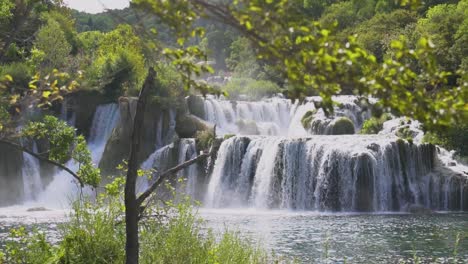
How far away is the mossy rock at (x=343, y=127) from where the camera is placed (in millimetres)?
40000

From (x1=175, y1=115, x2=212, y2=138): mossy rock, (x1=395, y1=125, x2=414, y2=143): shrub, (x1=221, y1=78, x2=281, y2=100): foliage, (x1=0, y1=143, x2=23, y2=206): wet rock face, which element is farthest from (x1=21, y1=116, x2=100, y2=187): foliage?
(x1=221, y1=78, x2=281, y2=100): foliage

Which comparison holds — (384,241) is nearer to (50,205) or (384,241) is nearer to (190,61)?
(190,61)

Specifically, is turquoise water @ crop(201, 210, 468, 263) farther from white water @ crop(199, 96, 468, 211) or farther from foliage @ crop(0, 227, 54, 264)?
foliage @ crop(0, 227, 54, 264)

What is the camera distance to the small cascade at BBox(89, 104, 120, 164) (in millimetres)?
45906

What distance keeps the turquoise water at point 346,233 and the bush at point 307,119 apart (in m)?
11.9

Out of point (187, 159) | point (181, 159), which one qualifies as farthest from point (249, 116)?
point (187, 159)

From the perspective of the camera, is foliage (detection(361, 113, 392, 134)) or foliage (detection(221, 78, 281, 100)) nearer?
foliage (detection(361, 113, 392, 134))

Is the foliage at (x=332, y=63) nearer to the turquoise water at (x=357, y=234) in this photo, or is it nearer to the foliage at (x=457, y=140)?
the turquoise water at (x=357, y=234)

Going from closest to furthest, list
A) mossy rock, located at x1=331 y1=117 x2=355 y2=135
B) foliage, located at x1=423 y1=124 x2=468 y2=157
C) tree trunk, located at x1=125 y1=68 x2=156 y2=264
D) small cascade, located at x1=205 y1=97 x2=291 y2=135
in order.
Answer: tree trunk, located at x1=125 y1=68 x2=156 y2=264, foliage, located at x1=423 y1=124 x2=468 y2=157, mossy rock, located at x1=331 y1=117 x2=355 y2=135, small cascade, located at x1=205 y1=97 x2=291 y2=135

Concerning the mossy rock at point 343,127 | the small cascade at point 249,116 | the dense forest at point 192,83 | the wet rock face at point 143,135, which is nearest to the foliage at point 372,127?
the mossy rock at point 343,127

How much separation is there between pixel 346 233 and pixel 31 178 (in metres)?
25.6

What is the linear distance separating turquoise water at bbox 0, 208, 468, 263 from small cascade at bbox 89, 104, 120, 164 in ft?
42.3

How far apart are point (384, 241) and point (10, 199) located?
2676 cm

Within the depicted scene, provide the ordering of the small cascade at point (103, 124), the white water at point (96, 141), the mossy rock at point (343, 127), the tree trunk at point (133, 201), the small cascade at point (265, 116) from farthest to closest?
1. the small cascade at point (103, 124)
2. the small cascade at point (265, 116)
3. the white water at point (96, 141)
4. the mossy rock at point (343, 127)
5. the tree trunk at point (133, 201)
